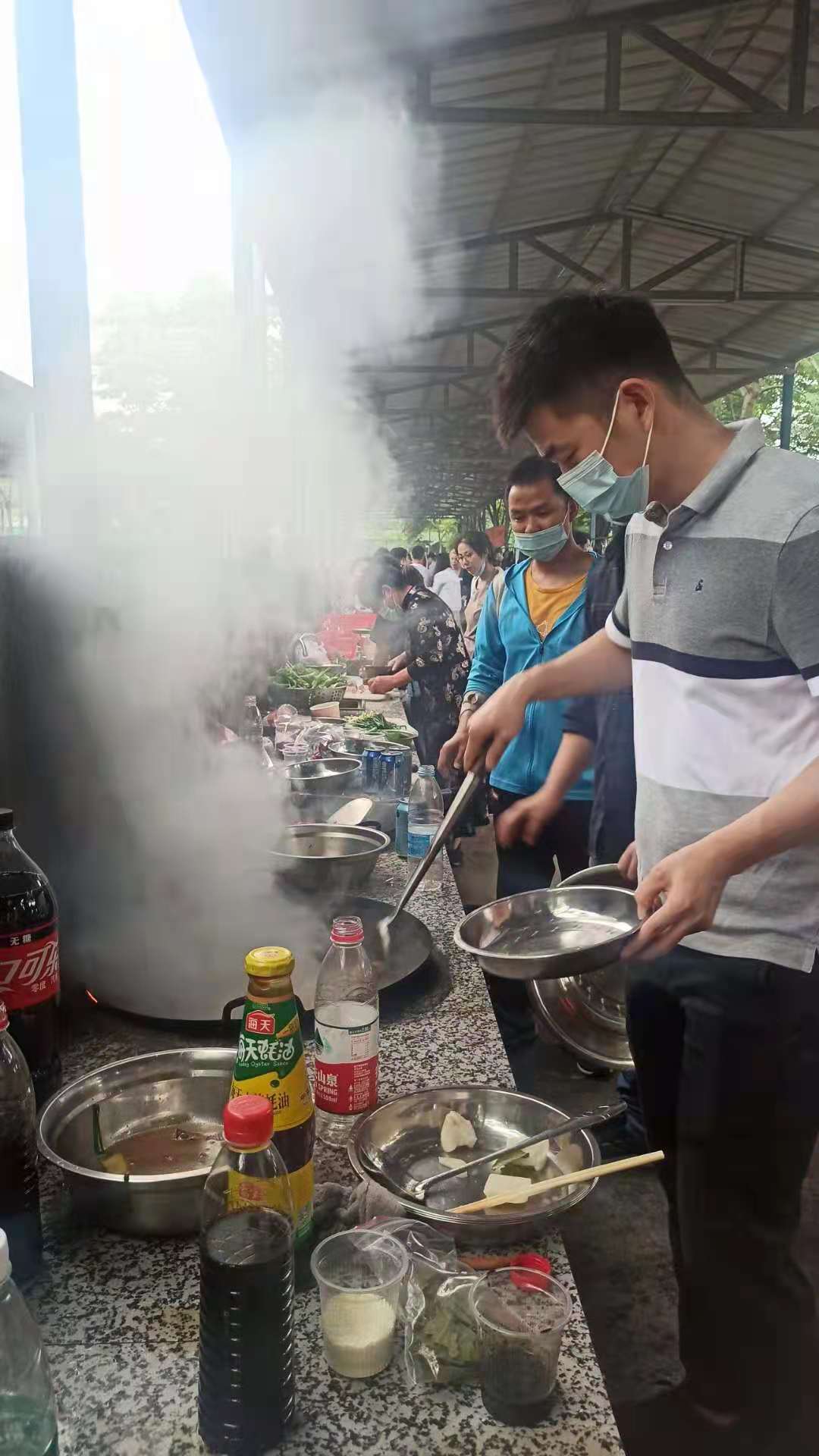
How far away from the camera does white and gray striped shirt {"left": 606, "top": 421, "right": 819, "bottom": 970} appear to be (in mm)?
1462

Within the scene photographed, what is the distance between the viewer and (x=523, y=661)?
3.13 m

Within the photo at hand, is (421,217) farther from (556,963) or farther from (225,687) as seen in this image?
(556,963)

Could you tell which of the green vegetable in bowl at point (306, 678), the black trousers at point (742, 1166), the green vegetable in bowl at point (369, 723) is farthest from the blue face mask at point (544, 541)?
the green vegetable in bowl at point (306, 678)

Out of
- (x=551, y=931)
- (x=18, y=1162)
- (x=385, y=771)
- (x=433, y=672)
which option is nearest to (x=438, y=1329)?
(x=18, y=1162)

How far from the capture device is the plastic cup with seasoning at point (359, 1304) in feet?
2.78

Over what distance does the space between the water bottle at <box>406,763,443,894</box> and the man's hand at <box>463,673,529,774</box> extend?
0.49 m

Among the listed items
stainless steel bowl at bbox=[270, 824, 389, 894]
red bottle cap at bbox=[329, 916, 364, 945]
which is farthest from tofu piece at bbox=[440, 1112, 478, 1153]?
stainless steel bowl at bbox=[270, 824, 389, 894]

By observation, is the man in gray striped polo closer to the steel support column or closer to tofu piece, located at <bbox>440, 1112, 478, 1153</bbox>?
tofu piece, located at <bbox>440, 1112, 478, 1153</bbox>

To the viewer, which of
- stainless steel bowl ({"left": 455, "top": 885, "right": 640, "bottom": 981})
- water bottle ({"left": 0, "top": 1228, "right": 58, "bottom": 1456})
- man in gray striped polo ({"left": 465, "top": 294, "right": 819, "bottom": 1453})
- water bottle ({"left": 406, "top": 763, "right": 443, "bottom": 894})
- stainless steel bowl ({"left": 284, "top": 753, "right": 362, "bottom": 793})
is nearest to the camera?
water bottle ({"left": 0, "top": 1228, "right": 58, "bottom": 1456})

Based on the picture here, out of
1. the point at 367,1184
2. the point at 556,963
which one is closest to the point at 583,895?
the point at 556,963

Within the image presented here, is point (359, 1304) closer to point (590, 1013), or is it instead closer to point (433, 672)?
point (590, 1013)

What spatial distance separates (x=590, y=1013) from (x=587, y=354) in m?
2.19

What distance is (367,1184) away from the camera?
1.04 metres

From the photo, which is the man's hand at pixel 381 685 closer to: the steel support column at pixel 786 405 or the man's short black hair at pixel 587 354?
the man's short black hair at pixel 587 354
